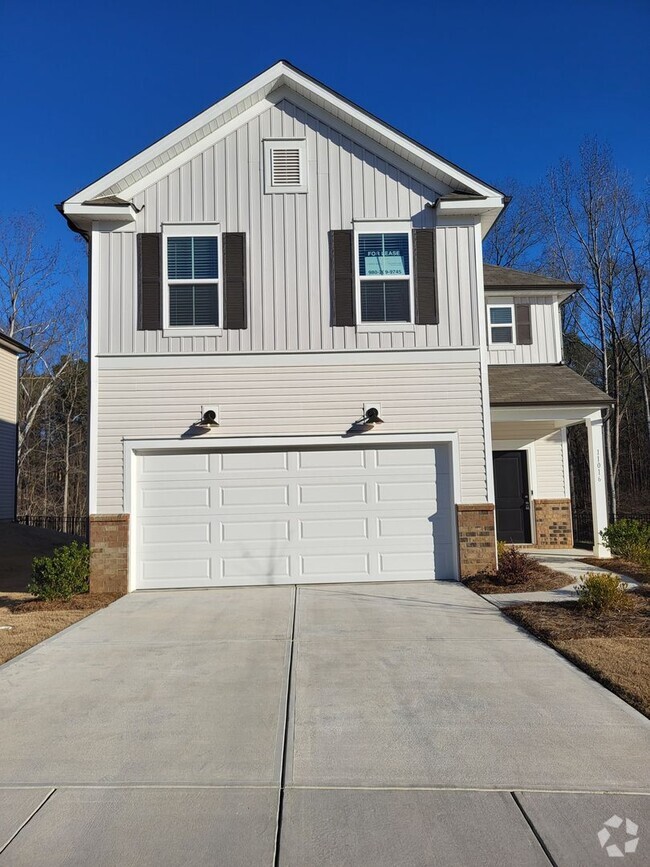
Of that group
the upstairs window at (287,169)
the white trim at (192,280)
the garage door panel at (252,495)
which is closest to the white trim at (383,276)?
the upstairs window at (287,169)

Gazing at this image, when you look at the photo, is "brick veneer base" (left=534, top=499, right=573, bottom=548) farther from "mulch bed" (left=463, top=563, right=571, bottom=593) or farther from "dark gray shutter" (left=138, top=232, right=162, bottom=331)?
"dark gray shutter" (left=138, top=232, right=162, bottom=331)

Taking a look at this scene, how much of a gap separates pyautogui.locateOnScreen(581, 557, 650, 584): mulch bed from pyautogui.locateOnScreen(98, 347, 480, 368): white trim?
14.0 feet

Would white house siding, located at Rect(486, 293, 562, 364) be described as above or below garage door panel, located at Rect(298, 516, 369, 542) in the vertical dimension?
above

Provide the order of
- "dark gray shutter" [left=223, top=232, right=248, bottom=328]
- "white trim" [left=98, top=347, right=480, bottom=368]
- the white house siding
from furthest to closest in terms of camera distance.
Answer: the white house siding → "dark gray shutter" [left=223, top=232, right=248, bottom=328] → "white trim" [left=98, top=347, right=480, bottom=368]

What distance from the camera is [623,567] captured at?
36.6ft

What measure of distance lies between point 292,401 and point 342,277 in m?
2.18

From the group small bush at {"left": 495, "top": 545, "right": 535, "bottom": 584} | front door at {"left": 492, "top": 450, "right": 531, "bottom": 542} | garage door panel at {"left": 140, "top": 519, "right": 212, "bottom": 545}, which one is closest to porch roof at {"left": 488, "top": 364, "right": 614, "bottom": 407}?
front door at {"left": 492, "top": 450, "right": 531, "bottom": 542}

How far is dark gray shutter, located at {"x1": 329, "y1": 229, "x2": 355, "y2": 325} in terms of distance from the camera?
411 inches

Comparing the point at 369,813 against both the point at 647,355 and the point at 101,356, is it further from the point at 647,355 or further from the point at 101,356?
the point at 647,355

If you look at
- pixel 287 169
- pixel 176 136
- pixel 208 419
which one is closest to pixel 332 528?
pixel 208 419

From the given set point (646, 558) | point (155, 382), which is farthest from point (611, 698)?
point (155, 382)

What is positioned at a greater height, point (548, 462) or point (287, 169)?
point (287, 169)

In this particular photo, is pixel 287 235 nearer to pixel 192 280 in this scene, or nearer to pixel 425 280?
pixel 192 280

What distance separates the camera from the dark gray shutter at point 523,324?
1462cm
